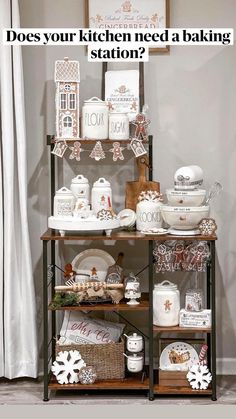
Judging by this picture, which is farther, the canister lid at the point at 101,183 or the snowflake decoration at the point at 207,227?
the canister lid at the point at 101,183

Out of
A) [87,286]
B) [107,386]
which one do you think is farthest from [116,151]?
[107,386]

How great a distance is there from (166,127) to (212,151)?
0.28 m

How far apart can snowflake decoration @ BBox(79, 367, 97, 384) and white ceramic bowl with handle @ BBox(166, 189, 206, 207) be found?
91cm

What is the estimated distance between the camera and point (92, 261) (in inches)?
139

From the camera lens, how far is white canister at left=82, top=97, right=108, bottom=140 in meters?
3.45

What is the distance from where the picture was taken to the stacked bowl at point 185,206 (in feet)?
10.9

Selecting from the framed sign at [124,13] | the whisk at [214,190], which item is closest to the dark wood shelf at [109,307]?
the whisk at [214,190]

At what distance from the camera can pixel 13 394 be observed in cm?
347

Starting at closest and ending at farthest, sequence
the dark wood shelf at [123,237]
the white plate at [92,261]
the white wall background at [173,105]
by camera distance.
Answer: the dark wood shelf at [123,237], the white plate at [92,261], the white wall background at [173,105]

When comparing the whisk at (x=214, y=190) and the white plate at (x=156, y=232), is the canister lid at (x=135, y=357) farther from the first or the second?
the whisk at (x=214, y=190)

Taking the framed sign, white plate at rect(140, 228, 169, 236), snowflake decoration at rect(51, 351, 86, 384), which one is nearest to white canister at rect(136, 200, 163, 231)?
white plate at rect(140, 228, 169, 236)

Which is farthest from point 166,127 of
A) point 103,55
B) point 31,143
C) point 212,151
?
point 31,143

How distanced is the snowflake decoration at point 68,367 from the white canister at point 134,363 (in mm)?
226

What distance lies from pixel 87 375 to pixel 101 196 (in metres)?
0.88
